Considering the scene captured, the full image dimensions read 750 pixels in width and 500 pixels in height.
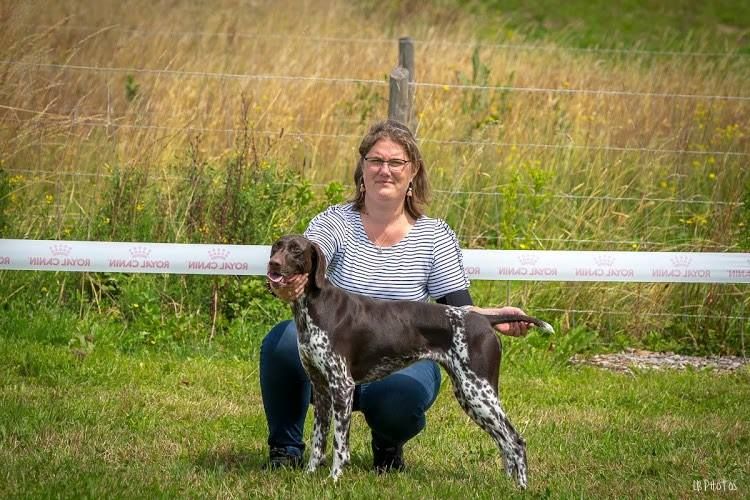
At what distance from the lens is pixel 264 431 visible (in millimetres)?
5660

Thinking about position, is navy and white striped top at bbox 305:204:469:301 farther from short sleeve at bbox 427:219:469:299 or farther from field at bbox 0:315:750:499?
field at bbox 0:315:750:499

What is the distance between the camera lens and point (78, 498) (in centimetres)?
432

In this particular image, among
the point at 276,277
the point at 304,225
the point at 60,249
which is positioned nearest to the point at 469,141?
the point at 304,225

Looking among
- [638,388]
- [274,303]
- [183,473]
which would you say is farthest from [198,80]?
[183,473]

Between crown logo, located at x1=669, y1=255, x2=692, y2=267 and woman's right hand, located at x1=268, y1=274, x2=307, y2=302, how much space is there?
3.27 meters

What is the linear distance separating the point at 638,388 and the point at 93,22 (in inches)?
335

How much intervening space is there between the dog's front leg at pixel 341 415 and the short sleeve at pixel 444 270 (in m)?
0.67

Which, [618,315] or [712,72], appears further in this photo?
[712,72]

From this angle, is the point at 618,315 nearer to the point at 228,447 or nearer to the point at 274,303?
the point at 274,303

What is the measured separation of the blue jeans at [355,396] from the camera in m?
4.79

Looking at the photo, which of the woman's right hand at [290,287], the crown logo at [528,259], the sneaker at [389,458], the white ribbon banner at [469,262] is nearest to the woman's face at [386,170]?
the woman's right hand at [290,287]

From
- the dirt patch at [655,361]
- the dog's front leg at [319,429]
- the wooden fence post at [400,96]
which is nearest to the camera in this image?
the dog's front leg at [319,429]

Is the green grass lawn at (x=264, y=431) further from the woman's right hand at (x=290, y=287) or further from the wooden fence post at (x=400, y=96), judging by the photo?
the wooden fence post at (x=400, y=96)

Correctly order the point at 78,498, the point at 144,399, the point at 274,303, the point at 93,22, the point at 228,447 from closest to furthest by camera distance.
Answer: the point at 78,498 → the point at 228,447 → the point at 144,399 → the point at 274,303 → the point at 93,22
